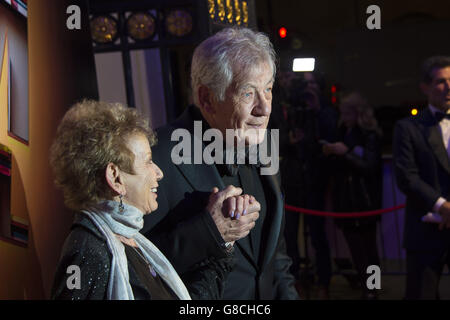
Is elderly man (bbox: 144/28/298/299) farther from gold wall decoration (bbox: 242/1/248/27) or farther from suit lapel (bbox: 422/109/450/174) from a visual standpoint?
gold wall decoration (bbox: 242/1/248/27)

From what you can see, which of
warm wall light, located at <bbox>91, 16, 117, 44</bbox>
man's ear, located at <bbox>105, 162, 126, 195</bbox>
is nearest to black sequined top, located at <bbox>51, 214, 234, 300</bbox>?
man's ear, located at <bbox>105, 162, 126, 195</bbox>

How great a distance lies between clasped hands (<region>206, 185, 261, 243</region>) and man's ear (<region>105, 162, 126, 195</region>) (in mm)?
413

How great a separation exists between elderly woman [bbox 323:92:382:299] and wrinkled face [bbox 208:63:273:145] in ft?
12.6

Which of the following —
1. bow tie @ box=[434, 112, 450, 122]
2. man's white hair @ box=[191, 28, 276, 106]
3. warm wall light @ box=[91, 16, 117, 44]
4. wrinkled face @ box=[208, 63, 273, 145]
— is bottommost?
bow tie @ box=[434, 112, 450, 122]

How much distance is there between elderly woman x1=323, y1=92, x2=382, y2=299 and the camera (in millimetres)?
6211

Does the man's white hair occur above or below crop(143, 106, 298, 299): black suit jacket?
above

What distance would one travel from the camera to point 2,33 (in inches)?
99.7

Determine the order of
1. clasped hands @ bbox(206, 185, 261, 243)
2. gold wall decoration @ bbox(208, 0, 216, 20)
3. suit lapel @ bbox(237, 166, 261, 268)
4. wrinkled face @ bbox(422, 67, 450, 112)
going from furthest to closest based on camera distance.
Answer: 1. wrinkled face @ bbox(422, 67, 450, 112)
2. gold wall decoration @ bbox(208, 0, 216, 20)
3. suit lapel @ bbox(237, 166, 261, 268)
4. clasped hands @ bbox(206, 185, 261, 243)

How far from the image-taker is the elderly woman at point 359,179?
6211 mm

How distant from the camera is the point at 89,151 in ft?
6.37

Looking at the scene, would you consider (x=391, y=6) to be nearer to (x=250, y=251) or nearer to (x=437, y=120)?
(x=437, y=120)

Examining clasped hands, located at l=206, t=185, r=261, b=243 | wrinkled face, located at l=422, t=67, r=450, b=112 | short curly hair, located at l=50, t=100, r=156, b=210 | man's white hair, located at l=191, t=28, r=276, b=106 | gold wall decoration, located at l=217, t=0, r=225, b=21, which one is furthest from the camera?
wrinkled face, located at l=422, t=67, r=450, b=112

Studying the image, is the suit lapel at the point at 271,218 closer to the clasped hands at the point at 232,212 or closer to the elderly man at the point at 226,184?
the elderly man at the point at 226,184

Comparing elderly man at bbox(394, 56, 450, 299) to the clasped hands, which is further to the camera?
elderly man at bbox(394, 56, 450, 299)
